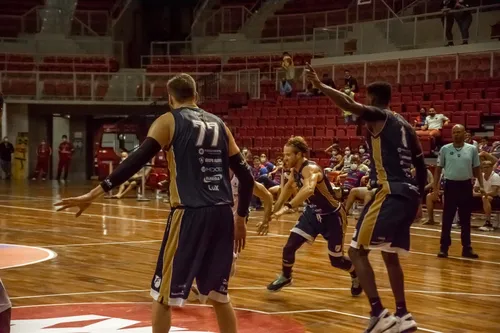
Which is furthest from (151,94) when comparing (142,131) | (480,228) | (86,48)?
(480,228)

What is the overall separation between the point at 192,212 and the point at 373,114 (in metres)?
1.89

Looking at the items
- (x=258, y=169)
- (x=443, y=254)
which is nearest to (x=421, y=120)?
(x=258, y=169)

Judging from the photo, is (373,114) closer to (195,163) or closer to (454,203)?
(195,163)

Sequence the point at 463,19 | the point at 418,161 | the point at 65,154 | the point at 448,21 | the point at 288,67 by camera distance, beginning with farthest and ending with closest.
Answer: the point at 65,154, the point at 288,67, the point at 448,21, the point at 463,19, the point at 418,161

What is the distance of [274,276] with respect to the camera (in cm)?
859

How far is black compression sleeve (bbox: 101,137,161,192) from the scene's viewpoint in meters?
4.18

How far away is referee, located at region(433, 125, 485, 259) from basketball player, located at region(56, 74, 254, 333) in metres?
6.43

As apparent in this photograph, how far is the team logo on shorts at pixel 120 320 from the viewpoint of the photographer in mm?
5812

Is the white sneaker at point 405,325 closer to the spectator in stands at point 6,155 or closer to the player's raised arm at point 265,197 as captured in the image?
the player's raised arm at point 265,197

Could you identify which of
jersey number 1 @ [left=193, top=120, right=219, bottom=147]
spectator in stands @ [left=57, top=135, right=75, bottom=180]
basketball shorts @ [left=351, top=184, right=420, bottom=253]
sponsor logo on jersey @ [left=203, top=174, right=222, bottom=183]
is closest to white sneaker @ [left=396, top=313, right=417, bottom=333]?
basketball shorts @ [left=351, top=184, right=420, bottom=253]

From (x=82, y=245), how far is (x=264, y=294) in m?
4.39

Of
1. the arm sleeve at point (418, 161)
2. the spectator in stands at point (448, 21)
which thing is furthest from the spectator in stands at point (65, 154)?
the arm sleeve at point (418, 161)

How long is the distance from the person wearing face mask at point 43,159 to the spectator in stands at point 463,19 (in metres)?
16.6

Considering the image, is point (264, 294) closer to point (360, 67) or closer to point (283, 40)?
point (360, 67)
